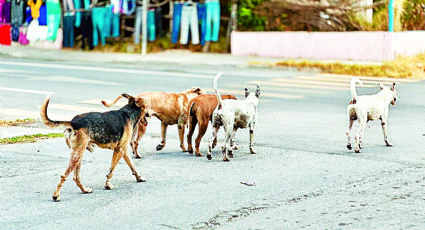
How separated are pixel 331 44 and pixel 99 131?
1847cm

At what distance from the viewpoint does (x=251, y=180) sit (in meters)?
8.63

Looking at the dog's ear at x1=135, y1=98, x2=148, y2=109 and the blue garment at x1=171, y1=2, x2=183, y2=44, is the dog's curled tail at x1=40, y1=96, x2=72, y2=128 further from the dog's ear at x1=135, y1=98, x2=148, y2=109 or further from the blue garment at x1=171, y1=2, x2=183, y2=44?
the blue garment at x1=171, y1=2, x2=183, y2=44

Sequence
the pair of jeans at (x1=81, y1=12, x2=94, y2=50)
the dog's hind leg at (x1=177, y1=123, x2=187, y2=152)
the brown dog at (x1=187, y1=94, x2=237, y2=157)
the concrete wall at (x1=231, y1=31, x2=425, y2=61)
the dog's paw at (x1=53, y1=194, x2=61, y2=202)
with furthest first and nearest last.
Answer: the pair of jeans at (x1=81, y1=12, x2=94, y2=50)
the concrete wall at (x1=231, y1=31, x2=425, y2=61)
the dog's hind leg at (x1=177, y1=123, x2=187, y2=152)
the brown dog at (x1=187, y1=94, x2=237, y2=157)
the dog's paw at (x1=53, y1=194, x2=61, y2=202)

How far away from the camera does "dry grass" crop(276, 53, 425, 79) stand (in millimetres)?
21469

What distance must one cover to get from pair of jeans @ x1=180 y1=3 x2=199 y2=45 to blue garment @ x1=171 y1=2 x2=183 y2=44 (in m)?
0.24

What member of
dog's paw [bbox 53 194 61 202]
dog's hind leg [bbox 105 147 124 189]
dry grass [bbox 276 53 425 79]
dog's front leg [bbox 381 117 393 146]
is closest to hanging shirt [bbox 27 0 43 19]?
dry grass [bbox 276 53 425 79]

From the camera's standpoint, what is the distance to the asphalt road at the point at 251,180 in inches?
276

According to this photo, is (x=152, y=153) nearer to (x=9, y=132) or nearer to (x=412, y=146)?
(x=9, y=132)

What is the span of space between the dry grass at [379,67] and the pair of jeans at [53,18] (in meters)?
10.9

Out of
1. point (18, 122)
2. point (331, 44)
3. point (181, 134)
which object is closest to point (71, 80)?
point (18, 122)

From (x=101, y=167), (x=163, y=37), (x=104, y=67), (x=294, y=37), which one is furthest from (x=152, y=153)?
(x=163, y=37)

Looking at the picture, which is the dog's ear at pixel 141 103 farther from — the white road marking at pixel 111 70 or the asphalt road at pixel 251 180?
the white road marking at pixel 111 70

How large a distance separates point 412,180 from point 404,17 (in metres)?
18.2

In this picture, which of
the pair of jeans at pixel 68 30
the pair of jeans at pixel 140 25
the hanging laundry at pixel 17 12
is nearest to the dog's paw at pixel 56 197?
the pair of jeans at pixel 140 25
